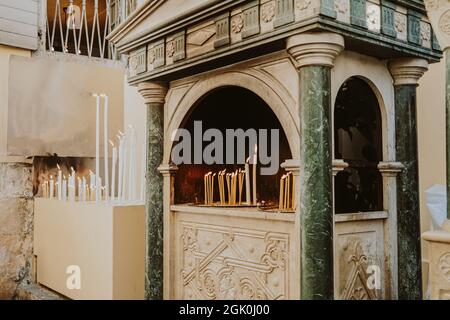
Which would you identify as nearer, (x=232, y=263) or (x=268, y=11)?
Answer: (x=268, y=11)

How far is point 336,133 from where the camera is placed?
3855mm

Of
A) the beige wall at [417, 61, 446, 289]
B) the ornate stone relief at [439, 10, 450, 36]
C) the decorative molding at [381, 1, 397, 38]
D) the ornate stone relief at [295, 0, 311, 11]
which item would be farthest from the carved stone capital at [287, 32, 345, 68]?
the beige wall at [417, 61, 446, 289]

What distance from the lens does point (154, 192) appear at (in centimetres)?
450

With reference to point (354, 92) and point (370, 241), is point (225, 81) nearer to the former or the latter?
point (354, 92)

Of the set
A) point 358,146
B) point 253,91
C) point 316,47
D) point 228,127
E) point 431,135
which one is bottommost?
point 358,146

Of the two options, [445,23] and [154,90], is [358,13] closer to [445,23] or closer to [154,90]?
[445,23]

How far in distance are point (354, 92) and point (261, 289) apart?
5.68ft

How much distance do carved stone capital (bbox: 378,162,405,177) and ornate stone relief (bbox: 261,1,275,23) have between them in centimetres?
142

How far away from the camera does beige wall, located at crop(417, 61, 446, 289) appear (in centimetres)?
454

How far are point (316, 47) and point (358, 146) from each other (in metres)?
1.39

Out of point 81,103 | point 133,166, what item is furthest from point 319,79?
point 81,103

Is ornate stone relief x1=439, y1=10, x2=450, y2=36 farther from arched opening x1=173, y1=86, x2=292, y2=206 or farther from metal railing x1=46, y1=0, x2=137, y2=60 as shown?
metal railing x1=46, y1=0, x2=137, y2=60

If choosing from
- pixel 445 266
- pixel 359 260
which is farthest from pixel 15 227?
pixel 445 266

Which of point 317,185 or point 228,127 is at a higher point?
point 228,127
